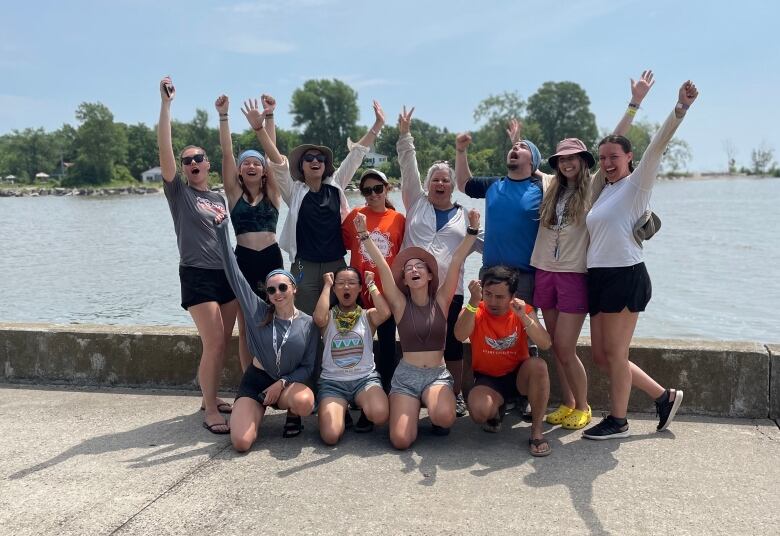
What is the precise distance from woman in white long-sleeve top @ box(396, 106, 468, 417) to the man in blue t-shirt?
0.31m

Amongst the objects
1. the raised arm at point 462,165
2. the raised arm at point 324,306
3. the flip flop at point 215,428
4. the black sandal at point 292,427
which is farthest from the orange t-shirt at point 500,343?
the flip flop at point 215,428

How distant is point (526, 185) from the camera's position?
4.71m

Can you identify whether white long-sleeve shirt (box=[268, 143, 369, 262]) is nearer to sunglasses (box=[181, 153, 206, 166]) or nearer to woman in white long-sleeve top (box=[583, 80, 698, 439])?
sunglasses (box=[181, 153, 206, 166])

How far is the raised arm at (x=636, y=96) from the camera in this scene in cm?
461

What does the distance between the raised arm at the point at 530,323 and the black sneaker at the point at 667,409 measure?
3.18 feet

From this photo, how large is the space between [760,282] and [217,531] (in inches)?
820

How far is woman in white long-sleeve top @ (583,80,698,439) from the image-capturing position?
4.12 meters

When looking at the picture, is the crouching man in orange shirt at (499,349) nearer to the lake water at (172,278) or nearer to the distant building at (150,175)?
the lake water at (172,278)

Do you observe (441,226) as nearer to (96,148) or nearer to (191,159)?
(191,159)

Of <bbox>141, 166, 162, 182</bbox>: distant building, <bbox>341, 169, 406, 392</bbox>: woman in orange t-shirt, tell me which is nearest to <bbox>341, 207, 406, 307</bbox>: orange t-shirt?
<bbox>341, 169, 406, 392</bbox>: woman in orange t-shirt

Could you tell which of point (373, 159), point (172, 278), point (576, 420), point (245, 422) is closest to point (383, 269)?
point (373, 159)

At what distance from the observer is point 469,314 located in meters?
4.40

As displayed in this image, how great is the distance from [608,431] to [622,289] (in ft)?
3.36

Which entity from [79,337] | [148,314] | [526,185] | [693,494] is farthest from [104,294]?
[693,494]
